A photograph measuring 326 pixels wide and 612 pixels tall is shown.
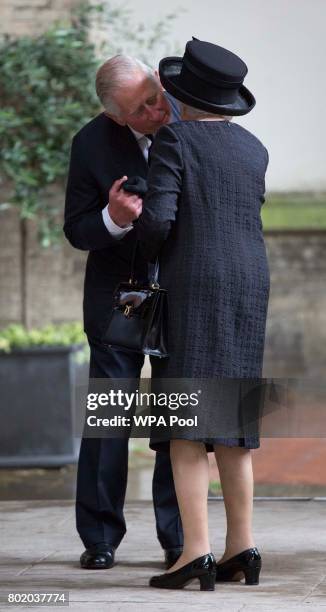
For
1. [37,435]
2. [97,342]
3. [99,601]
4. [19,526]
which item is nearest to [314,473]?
[37,435]

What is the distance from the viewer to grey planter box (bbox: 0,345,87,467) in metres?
7.72

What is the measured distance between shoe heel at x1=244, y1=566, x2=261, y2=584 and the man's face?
58.1 inches

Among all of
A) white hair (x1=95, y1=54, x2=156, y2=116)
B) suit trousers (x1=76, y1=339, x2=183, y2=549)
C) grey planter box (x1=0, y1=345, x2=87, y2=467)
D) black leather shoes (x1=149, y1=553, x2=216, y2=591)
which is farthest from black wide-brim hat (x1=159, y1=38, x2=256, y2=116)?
grey planter box (x1=0, y1=345, x2=87, y2=467)

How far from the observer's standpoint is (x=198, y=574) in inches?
161

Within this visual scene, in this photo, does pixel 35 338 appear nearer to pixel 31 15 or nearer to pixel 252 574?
pixel 31 15

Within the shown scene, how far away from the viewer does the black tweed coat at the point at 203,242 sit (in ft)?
13.2

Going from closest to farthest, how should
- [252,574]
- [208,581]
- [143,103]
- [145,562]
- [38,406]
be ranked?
[208,581] < [252,574] < [143,103] < [145,562] < [38,406]

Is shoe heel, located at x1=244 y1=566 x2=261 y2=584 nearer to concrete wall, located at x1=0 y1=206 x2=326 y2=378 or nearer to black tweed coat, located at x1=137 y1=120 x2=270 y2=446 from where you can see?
black tweed coat, located at x1=137 y1=120 x2=270 y2=446

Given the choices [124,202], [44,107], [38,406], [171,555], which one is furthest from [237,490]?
[44,107]

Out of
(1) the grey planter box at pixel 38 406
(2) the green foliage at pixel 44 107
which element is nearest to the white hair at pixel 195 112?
(1) the grey planter box at pixel 38 406

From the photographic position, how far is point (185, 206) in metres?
4.06

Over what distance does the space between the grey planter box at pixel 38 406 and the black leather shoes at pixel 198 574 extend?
3.56m

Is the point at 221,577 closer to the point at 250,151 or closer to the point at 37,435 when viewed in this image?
the point at 250,151

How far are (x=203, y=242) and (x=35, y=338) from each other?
157 inches
